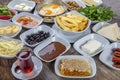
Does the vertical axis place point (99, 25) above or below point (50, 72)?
above

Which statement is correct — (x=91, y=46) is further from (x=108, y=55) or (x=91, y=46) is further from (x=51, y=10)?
(x=51, y=10)

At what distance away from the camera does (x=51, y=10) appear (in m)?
1.87

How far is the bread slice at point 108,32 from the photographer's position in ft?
5.18

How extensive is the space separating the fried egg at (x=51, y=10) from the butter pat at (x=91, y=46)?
0.42 m

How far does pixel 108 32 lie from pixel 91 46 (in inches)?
7.7

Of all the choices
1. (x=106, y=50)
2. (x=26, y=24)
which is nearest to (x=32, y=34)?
(x=26, y=24)

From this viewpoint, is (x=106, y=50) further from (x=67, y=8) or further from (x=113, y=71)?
(x=67, y=8)

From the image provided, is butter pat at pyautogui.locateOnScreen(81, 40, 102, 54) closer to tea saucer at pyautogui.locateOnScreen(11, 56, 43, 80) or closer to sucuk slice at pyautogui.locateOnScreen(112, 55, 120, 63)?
sucuk slice at pyautogui.locateOnScreen(112, 55, 120, 63)

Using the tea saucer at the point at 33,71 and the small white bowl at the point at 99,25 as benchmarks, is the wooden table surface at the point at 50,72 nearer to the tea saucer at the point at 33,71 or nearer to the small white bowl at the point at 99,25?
the tea saucer at the point at 33,71

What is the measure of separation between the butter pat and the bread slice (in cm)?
11

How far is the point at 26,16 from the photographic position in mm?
1849

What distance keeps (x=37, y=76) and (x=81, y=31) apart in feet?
1.42

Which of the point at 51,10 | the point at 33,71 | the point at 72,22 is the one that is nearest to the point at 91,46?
the point at 72,22

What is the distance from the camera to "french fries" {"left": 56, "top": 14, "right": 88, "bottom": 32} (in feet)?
5.23
